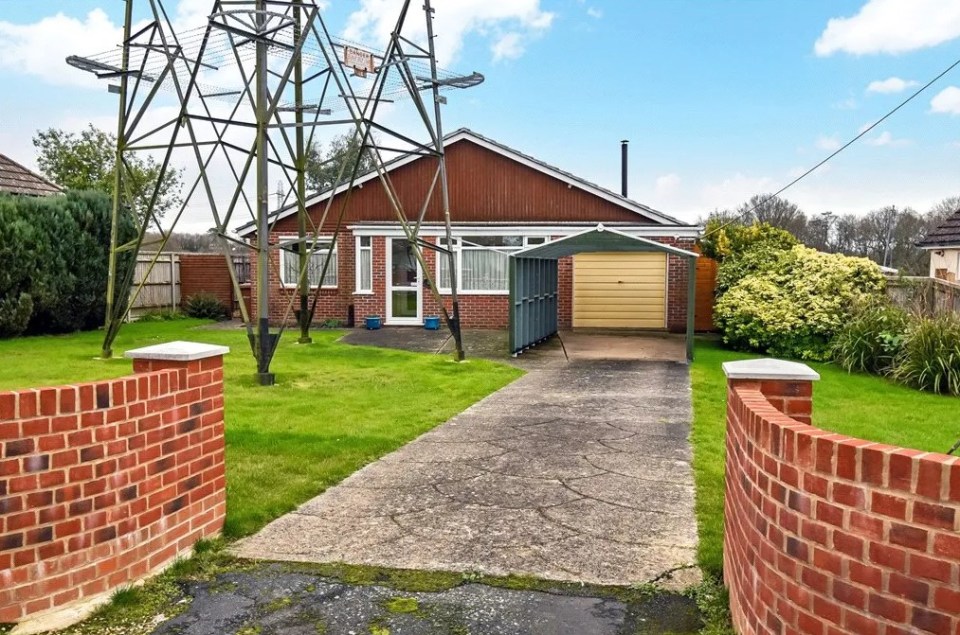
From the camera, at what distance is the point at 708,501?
532 centimetres

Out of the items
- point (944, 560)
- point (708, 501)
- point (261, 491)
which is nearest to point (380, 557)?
point (261, 491)

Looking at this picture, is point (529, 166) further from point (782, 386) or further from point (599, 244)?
point (782, 386)

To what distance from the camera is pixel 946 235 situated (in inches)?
723

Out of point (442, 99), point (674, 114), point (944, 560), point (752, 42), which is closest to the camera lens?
point (944, 560)

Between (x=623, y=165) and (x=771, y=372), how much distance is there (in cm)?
2235

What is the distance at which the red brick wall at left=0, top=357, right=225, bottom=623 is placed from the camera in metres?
3.41

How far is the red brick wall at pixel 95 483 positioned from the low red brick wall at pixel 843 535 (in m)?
2.84

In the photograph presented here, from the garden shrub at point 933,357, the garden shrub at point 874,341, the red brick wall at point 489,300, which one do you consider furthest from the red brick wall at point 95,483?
the red brick wall at point 489,300

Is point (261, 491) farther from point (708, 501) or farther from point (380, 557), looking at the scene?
point (708, 501)

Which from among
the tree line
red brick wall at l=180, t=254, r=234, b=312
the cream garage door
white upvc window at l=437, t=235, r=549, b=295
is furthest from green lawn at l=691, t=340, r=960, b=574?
the tree line

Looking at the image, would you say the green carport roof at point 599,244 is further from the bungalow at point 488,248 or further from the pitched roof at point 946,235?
the pitched roof at point 946,235

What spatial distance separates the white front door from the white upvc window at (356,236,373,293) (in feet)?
1.57

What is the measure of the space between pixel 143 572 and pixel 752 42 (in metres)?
15.5

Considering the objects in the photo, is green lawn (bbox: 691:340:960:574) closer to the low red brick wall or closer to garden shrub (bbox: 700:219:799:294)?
the low red brick wall
